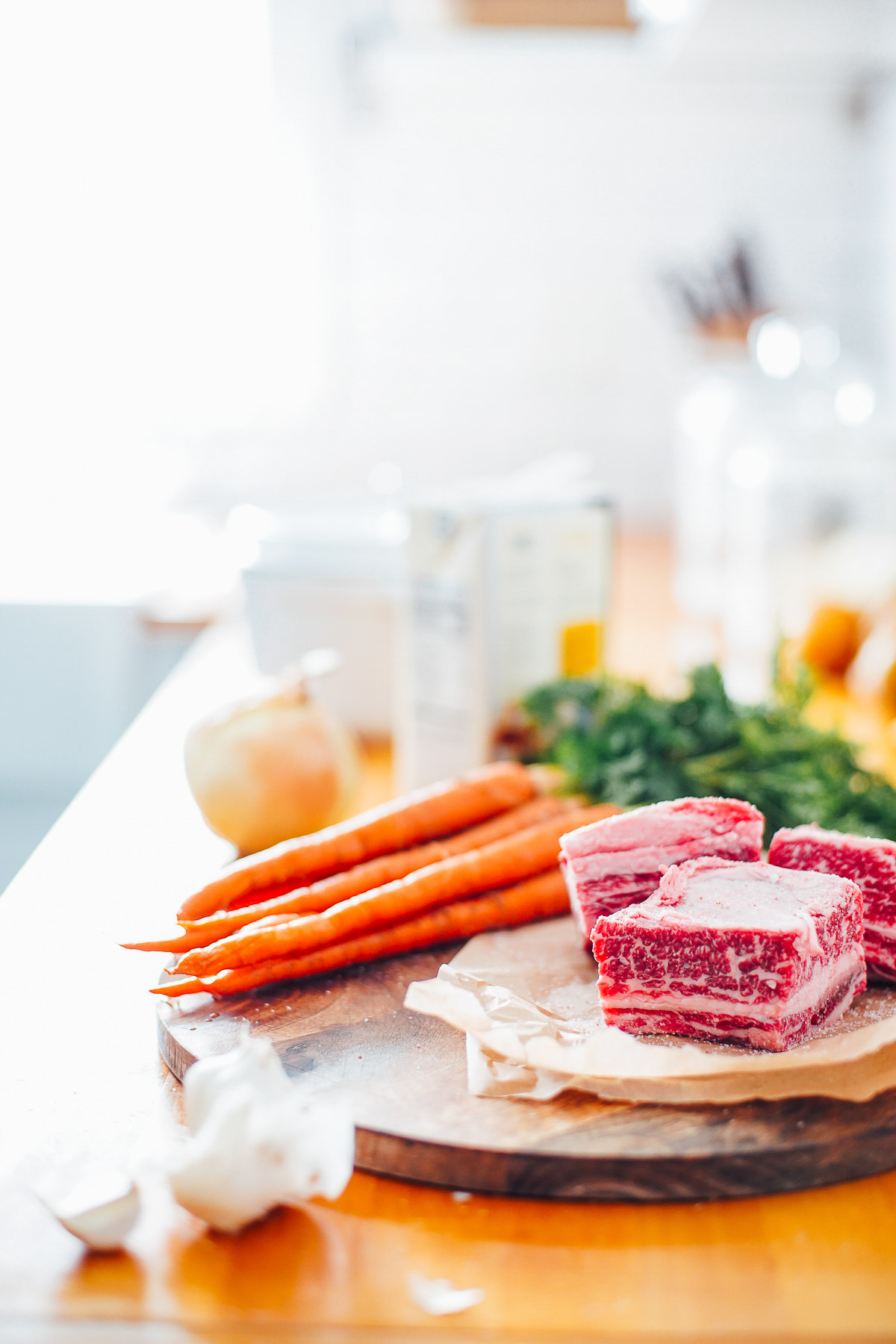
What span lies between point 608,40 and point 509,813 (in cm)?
158

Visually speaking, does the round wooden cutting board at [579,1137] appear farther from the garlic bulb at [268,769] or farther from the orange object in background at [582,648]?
the orange object in background at [582,648]

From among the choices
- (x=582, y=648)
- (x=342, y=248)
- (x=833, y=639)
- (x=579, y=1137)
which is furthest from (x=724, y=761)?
(x=342, y=248)

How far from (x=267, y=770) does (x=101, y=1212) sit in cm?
52

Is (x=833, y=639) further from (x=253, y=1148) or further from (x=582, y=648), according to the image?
(x=253, y=1148)

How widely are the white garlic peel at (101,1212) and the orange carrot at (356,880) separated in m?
0.19

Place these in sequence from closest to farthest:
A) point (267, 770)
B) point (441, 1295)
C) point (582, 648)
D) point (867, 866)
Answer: point (441, 1295)
point (867, 866)
point (267, 770)
point (582, 648)

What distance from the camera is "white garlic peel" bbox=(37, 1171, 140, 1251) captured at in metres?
0.54

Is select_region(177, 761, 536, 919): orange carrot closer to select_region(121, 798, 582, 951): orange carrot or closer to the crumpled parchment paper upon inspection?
select_region(121, 798, 582, 951): orange carrot

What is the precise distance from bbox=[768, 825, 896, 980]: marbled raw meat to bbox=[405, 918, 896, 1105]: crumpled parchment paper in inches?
1.9

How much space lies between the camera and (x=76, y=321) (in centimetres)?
296

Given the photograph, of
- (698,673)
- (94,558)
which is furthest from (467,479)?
(698,673)

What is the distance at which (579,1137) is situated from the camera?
2.00 ft

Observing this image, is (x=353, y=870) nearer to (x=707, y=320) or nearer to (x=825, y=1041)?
(x=825, y=1041)

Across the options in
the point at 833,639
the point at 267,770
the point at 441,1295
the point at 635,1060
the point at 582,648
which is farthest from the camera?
the point at 833,639
